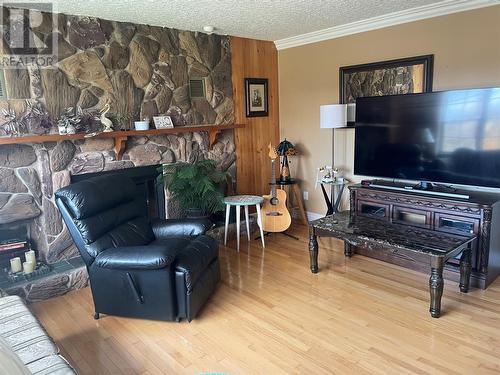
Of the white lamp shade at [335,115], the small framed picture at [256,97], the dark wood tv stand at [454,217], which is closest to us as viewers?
the dark wood tv stand at [454,217]

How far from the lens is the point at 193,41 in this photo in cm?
414

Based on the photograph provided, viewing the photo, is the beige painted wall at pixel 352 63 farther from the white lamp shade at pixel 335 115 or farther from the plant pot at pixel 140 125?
the plant pot at pixel 140 125

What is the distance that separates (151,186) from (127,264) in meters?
1.59

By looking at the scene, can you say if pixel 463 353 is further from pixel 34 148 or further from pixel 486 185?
pixel 34 148

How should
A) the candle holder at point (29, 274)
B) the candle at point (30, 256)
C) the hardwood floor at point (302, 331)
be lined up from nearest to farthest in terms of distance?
1. the hardwood floor at point (302, 331)
2. the candle holder at point (29, 274)
3. the candle at point (30, 256)

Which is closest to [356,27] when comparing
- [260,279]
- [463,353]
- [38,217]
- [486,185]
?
[486,185]

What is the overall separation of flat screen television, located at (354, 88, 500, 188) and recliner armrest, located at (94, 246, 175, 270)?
2.21 m

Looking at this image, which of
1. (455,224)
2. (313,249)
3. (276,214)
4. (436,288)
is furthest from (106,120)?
(455,224)

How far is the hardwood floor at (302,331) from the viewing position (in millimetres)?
2248

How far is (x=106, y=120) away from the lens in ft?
11.6

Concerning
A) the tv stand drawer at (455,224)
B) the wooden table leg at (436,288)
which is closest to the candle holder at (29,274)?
the wooden table leg at (436,288)

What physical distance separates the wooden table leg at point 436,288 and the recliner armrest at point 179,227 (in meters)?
1.74

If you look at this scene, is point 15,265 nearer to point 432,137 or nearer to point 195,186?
point 195,186

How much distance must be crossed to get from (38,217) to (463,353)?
3332mm
